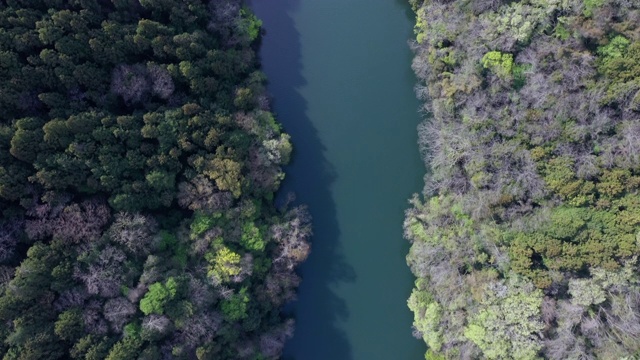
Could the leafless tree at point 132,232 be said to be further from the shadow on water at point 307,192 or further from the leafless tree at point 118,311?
the shadow on water at point 307,192

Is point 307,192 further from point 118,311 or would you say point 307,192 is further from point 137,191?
point 118,311

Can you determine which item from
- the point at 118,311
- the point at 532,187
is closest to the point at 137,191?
the point at 118,311

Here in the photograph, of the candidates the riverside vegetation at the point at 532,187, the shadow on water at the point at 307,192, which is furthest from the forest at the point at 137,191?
the riverside vegetation at the point at 532,187

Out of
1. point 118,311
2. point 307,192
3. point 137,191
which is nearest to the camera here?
point 118,311

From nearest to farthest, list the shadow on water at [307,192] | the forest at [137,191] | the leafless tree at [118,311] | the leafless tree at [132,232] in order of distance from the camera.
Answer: the forest at [137,191] < the leafless tree at [118,311] < the leafless tree at [132,232] < the shadow on water at [307,192]

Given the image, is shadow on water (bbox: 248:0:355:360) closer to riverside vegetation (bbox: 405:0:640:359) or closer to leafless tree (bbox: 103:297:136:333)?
riverside vegetation (bbox: 405:0:640:359)

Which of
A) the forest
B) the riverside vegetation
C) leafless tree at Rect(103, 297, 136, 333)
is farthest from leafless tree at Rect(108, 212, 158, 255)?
the riverside vegetation

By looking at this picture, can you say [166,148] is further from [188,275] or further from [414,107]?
[414,107]
